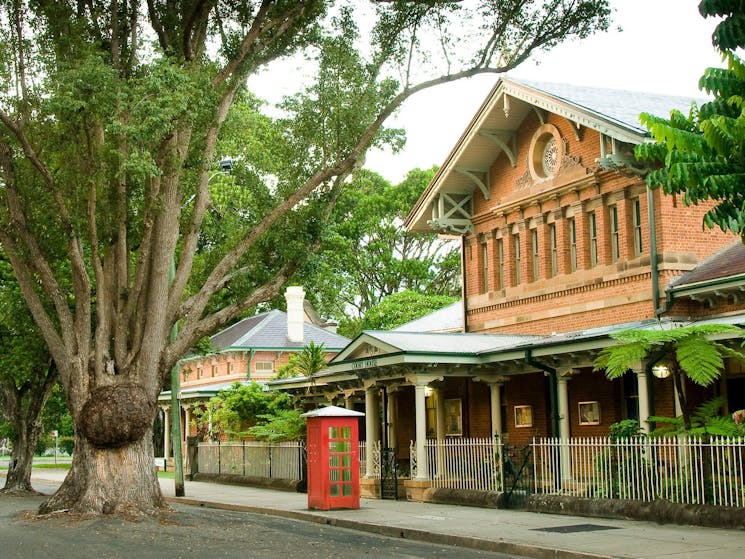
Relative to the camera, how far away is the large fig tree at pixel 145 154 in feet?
61.6

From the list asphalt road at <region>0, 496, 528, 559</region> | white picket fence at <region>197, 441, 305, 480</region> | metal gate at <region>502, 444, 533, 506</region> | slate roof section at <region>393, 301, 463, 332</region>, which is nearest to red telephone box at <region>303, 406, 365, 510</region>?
asphalt road at <region>0, 496, 528, 559</region>

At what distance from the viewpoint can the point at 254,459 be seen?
31.7 metres

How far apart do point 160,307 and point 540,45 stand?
9.47 metres

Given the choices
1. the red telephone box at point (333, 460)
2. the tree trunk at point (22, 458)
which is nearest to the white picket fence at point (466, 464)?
the red telephone box at point (333, 460)

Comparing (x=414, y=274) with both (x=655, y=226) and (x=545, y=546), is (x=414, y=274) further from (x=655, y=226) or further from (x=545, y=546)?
(x=545, y=546)

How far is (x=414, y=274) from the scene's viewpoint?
199 feet

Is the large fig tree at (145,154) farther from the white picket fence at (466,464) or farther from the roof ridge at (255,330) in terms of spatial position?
the roof ridge at (255,330)

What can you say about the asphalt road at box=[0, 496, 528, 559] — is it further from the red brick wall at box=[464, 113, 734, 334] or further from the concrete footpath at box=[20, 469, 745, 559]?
the red brick wall at box=[464, 113, 734, 334]

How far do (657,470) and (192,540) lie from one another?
779cm

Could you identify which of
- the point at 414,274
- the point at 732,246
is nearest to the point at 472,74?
the point at 732,246

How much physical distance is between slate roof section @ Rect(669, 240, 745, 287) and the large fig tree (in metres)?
5.49

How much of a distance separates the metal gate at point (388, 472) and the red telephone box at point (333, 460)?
3.22 meters

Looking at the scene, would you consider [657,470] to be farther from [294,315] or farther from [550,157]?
[294,315]

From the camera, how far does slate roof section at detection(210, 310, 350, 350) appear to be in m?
49.5
